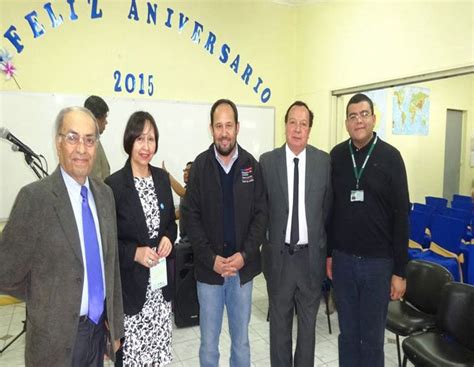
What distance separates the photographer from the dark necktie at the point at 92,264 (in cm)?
139

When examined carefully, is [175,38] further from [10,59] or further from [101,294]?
[101,294]

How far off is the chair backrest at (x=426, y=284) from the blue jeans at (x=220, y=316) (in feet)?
4.37

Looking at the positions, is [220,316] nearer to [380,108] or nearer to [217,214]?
[217,214]

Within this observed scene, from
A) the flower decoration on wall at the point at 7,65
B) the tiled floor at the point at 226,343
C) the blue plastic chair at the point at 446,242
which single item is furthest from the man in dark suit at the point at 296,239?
the flower decoration on wall at the point at 7,65

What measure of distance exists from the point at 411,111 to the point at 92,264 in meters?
6.27

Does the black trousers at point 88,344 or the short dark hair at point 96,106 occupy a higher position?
the short dark hair at point 96,106

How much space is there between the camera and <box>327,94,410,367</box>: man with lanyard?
6.75ft

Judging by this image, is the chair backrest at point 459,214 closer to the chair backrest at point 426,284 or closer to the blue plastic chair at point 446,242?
the blue plastic chair at point 446,242

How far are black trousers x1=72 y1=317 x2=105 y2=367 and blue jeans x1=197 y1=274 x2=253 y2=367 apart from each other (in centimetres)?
60

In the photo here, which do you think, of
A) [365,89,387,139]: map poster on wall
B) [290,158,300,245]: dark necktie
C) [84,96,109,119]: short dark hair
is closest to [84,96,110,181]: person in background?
[84,96,109,119]: short dark hair

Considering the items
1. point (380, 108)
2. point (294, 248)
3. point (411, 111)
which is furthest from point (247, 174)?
point (411, 111)

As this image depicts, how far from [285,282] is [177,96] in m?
3.19

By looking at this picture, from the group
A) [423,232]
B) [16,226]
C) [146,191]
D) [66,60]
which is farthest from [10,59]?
[423,232]

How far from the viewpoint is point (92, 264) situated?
1.40 m
